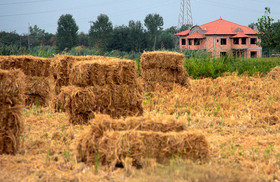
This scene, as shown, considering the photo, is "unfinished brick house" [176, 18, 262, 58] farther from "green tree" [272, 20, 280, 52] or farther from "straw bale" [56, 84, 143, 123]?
"straw bale" [56, 84, 143, 123]

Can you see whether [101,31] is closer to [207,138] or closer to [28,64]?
[28,64]

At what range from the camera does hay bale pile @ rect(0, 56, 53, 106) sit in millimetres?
10383

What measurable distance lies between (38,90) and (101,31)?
2455 inches

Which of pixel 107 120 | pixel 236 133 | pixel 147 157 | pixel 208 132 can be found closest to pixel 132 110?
pixel 208 132

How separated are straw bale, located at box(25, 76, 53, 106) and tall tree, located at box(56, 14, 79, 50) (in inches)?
2268

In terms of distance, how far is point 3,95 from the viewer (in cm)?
535

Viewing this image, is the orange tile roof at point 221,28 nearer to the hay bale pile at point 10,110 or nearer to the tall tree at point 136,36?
the tall tree at point 136,36

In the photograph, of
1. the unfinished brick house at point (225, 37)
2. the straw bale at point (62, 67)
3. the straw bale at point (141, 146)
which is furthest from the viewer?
the unfinished brick house at point (225, 37)

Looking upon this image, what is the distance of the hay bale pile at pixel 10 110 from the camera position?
536 cm

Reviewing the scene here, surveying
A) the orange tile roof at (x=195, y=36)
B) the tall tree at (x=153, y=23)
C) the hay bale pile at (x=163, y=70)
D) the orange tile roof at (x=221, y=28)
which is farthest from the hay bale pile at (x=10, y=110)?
the tall tree at (x=153, y=23)

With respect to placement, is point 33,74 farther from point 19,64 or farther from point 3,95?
point 3,95

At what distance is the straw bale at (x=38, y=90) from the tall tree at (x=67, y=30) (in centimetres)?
5761

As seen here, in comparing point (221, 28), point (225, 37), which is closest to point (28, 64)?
point (225, 37)

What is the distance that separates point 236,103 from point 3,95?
6.34 meters
